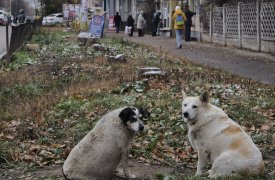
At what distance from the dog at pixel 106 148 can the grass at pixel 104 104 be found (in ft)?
2.27

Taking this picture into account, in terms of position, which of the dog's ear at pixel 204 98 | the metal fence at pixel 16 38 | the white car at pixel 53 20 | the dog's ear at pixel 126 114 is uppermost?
the white car at pixel 53 20

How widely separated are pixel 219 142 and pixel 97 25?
1064 inches

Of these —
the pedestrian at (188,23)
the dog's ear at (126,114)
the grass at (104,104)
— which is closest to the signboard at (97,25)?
the pedestrian at (188,23)

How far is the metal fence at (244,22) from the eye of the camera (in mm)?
23859

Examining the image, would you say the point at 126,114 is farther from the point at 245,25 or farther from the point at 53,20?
the point at 53,20

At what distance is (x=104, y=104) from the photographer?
1109cm

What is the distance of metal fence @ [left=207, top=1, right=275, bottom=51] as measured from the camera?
939 inches

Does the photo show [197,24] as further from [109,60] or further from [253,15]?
[109,60]

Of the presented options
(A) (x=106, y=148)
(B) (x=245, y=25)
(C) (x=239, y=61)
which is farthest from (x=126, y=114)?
(B) (x=245, y=25)

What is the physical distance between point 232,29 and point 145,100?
18.2 meters

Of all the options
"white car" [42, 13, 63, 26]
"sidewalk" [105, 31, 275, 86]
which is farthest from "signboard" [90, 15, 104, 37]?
"white car" [42, 13, 63, 26]

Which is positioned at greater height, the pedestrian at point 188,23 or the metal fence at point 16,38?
the pedestrian at point 188,23

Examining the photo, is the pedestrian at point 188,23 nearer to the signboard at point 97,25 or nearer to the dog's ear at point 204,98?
the signboard at point 97,25

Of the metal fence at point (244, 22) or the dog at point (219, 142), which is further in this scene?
the metal fence at point (244, 22)
